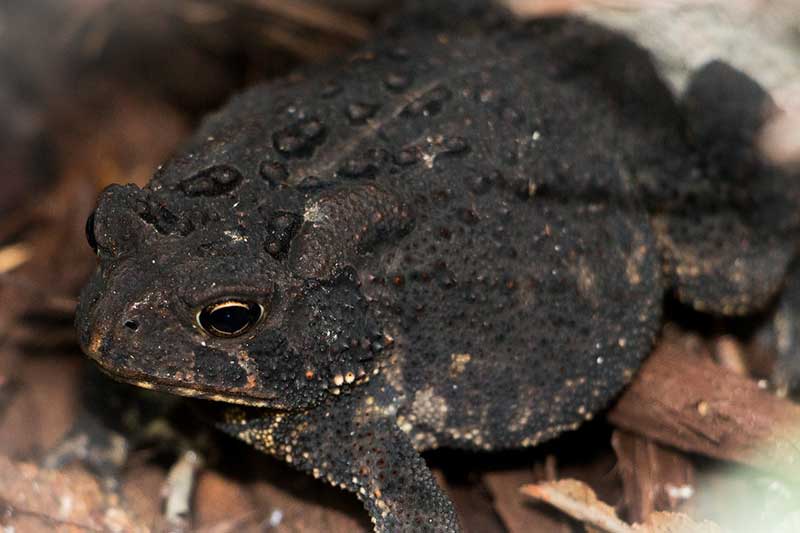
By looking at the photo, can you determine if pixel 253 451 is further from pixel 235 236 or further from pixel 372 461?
pixel 235 236

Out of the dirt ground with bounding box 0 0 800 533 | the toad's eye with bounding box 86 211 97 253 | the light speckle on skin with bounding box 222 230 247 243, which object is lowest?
the dirt ground with bounding box 0 0 800 533

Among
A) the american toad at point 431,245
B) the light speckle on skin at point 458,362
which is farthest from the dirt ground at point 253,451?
the light speckle on skin at point 458,362

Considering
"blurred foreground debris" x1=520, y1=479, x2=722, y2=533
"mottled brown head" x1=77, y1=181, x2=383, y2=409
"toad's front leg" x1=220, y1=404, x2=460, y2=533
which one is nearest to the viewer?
"mottled brown head" x1=77, y1=181, x2=383, y2=409

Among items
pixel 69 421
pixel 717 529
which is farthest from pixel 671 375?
pixel 69 421

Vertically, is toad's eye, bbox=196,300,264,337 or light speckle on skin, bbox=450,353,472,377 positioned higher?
toad's eye, bbox=196,300,264,337

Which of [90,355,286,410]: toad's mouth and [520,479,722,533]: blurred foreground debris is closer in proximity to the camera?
[90,355,286,410]: toad's mouth

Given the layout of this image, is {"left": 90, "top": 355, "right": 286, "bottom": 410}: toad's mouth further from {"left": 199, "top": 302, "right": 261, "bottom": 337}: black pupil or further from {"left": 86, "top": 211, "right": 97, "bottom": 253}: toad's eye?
{"left": 86, "top": 211, "right": 97, "bottom": 253}: toad's eye

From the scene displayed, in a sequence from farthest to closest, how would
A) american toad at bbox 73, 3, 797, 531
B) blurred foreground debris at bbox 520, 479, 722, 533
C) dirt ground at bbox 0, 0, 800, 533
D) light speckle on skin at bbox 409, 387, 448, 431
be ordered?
dirt ground at bbox 0, 0, 800, 533
blurred foreground debris at bbox 520, 479, 722, 533
light speckle on skin at bbox 409, 387, 448, 431
american toad at bbox 73, 3, 797, 531

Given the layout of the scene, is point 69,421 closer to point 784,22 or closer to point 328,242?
point 328,242

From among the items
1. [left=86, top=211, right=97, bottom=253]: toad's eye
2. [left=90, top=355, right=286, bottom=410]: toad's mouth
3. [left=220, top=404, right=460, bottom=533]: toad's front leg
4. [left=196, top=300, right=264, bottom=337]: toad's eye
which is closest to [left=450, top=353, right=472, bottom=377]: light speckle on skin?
[left=220, top=404, right=460, bottom=533]: toad's front leg
